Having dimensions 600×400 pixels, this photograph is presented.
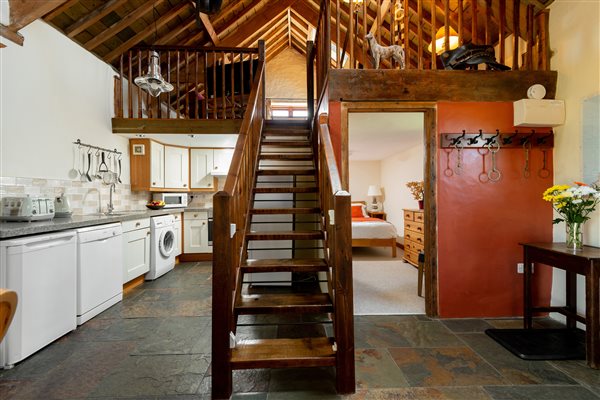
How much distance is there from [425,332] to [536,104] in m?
2.37

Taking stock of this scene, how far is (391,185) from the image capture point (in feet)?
25.3

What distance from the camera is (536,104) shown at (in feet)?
8.71

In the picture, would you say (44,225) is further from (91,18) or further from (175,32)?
(175,32)

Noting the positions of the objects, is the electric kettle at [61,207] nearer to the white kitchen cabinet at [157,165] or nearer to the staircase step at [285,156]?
the white kitchen cabinet at [157,165]

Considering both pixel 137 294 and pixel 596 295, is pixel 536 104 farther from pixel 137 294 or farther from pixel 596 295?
pixel 137 294

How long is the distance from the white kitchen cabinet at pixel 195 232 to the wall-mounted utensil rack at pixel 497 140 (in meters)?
4.08

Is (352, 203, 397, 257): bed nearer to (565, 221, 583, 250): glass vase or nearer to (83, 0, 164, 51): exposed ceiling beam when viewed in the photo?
→ (565, 221, 583, 250): glass vase

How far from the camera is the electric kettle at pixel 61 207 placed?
2852mm

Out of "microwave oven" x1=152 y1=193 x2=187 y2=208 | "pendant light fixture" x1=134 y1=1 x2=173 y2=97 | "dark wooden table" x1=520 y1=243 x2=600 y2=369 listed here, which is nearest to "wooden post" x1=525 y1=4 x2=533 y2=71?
"dark wooden table" x1=520 y1=243 x2=600 y2=369

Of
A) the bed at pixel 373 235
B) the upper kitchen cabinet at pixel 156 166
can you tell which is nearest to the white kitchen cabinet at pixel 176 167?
the upper kitchen cabinet at pixel 156 166

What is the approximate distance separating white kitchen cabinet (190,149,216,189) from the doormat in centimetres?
481

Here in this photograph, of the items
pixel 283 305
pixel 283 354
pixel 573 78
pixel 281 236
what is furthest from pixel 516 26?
pixel 283 354

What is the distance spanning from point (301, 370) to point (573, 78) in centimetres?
349

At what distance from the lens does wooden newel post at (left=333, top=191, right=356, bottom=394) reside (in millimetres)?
1715
